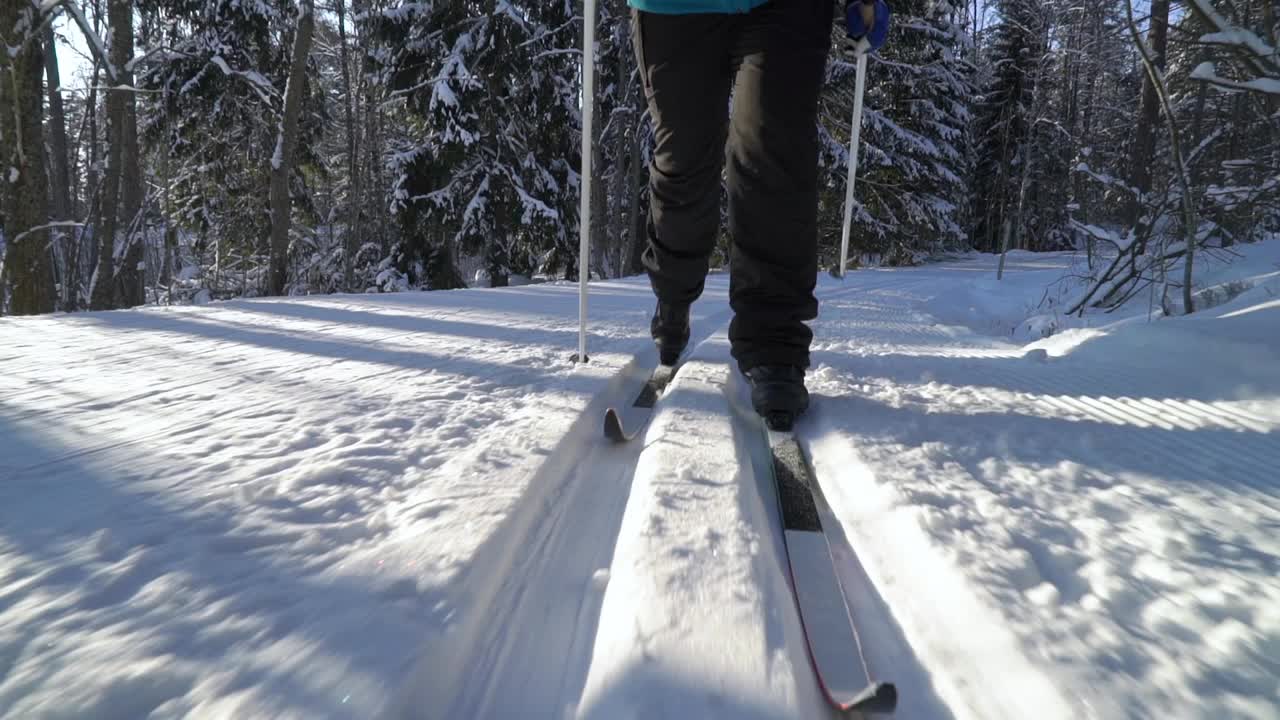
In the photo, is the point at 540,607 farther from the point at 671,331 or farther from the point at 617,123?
the point at 617,123

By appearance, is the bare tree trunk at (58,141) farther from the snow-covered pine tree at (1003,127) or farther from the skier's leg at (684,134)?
the snow-covered pine tree at (1003,127)

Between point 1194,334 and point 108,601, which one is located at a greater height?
point 1194,334

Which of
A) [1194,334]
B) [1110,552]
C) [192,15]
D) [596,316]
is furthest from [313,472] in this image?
[192,15]

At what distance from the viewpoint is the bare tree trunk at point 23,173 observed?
191 inches

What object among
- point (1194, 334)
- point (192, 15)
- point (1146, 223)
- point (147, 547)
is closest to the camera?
point (147, 547)

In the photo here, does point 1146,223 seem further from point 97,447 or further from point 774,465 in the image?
point 97,447

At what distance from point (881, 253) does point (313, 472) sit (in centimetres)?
1535

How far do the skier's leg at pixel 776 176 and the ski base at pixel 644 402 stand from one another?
240 millimetres

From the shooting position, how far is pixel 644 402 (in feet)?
4.73

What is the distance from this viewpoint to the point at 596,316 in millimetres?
2473

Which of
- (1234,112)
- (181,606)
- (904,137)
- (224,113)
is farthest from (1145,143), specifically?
(224,113)

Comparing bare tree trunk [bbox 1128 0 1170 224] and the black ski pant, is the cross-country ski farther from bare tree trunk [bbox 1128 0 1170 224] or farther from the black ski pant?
bare tree trunk [bbox 1128 0 1170 224]

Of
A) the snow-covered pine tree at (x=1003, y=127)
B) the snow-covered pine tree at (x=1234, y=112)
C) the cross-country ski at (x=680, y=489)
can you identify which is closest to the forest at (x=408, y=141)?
the snow-covered pine tree at (x=1234, y=112)

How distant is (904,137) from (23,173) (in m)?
14.0
